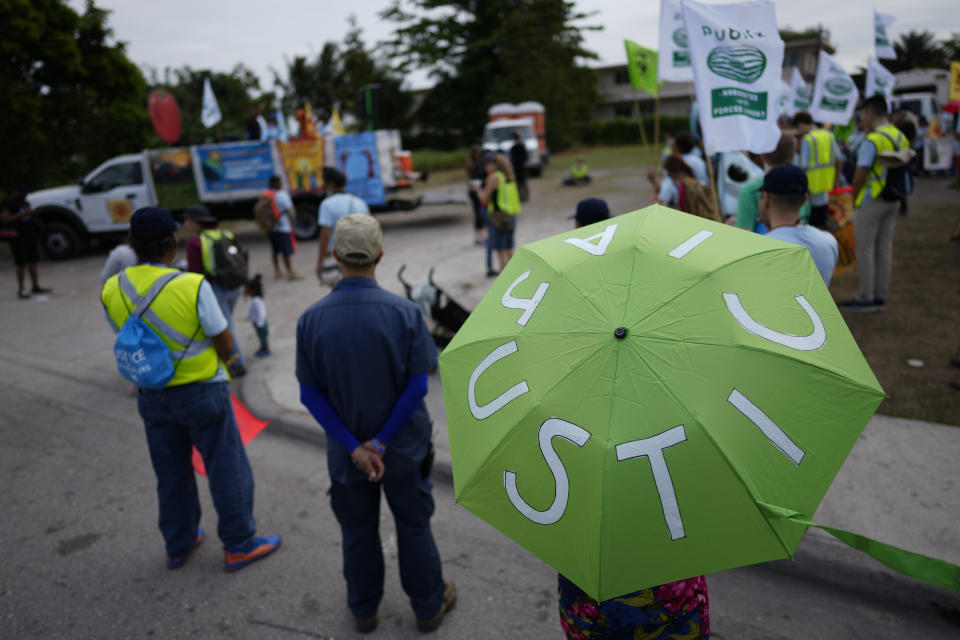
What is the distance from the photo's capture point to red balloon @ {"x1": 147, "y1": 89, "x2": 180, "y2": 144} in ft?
43.5

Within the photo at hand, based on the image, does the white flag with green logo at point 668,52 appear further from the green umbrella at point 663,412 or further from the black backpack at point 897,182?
the green umbrella at point 663,412

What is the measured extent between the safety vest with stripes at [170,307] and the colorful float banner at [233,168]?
11574 millimetres

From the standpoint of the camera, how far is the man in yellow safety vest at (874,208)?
5.89m

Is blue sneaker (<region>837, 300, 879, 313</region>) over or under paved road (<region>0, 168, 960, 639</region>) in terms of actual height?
over

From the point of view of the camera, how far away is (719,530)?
1.34 metres

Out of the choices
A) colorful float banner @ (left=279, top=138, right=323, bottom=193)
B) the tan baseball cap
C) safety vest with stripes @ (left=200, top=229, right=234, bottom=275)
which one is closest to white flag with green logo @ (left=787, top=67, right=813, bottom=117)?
safety vest with stripes @ (left=200, top=229, right=234, bottom=275)

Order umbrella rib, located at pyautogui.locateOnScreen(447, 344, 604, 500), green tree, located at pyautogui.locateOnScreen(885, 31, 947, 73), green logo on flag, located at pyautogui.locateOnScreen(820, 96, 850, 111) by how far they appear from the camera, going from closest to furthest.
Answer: umbrella rib, located at pyautogui.locateOnScreen(447, 344, 604, 500) → green logo on flag, located at pyautogui.locateOnScreen(820, 96, 850, 111) → green tree, located at pyautogui.locateOnScreen(885, 31, 947, 73)

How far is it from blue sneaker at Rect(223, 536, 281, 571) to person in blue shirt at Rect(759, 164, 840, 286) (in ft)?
10.6

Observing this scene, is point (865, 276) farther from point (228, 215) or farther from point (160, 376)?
point (228, 215)

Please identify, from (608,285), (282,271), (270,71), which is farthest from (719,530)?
(270,71)

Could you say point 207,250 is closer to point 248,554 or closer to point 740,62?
point 248,554

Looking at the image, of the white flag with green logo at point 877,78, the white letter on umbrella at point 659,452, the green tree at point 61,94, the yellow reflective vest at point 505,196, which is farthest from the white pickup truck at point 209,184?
the white letter on umbrella at point 659,452

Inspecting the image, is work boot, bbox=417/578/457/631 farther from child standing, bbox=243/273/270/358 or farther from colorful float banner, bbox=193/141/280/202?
colorful float banner, bbox=193/141/280/202

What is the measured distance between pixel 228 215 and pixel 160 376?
41.2ft
